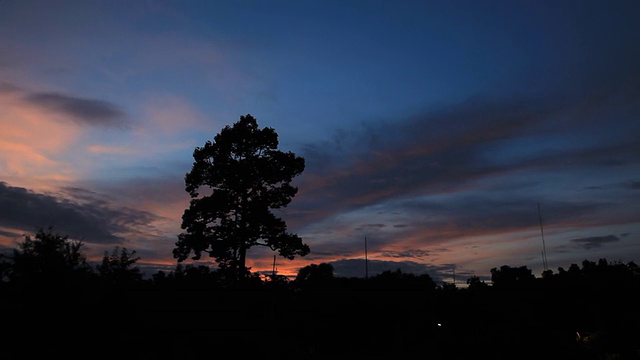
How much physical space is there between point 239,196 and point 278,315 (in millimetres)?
10591

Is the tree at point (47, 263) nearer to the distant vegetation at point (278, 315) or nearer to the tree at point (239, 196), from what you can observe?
the distant vegetation at point (278, 315)

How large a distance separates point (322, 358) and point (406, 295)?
18525 millimetres

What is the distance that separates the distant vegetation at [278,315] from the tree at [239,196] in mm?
2131

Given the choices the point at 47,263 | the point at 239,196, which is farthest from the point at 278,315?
the point at 47,263

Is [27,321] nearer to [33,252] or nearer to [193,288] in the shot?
[33,252]

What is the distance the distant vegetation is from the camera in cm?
1328

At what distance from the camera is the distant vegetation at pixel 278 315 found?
43.6ft

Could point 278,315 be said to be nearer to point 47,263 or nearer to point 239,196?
point 239,196

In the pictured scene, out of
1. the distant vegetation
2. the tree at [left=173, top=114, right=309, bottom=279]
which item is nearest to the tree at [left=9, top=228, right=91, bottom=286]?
the distant vegetation

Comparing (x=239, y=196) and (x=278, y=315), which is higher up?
(x=239, y=196)

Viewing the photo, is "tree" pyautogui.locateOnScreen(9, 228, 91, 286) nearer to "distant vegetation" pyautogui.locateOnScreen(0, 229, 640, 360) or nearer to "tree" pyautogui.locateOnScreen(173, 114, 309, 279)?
"distant vegetation" pyautogui.locateOnScreen(0, 229, 640, 360)

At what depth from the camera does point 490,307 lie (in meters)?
49.8

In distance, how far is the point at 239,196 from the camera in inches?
1273

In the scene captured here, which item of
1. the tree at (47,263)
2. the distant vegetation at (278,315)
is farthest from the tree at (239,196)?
the tree at (47,263)
